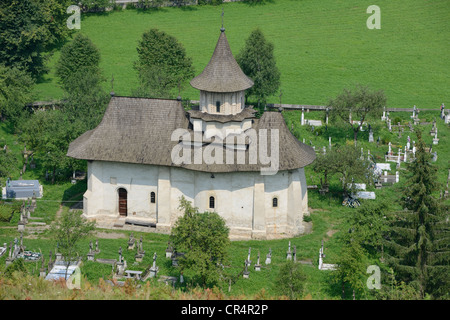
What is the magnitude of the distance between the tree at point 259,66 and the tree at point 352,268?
3561 cm

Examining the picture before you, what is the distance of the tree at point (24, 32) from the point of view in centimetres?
8956

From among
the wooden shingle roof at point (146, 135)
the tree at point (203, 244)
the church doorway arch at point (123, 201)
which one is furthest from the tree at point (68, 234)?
the church doorway arch at point (123, 201)

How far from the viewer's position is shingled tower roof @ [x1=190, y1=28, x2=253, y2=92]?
202ft

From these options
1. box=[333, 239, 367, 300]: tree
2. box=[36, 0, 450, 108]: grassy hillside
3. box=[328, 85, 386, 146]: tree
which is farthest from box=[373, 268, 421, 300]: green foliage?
box=[36, 0, 450, 108]: grassy hillside

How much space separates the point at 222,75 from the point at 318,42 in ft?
174

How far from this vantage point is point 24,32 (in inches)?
3521

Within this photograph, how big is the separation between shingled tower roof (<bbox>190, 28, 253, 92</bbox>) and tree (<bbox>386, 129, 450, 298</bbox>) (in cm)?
1606

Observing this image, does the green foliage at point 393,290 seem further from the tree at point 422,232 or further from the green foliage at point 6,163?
the green foliage at point 6,163

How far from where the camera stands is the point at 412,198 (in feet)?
173

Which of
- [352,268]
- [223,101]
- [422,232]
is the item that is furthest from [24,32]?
[422,232]

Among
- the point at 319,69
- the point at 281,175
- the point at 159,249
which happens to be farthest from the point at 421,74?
the point at 159,249

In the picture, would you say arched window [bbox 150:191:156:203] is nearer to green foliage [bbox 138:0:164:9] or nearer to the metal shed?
the metal shed

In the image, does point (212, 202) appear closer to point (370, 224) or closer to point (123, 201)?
point (123, 201)
